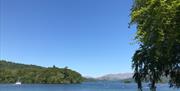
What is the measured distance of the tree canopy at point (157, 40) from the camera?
71.8 ft

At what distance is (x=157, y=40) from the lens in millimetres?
23234

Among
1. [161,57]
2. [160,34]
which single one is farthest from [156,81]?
[160,34]

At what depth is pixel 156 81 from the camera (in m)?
27.6

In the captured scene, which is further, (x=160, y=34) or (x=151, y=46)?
(x=151, y=46)

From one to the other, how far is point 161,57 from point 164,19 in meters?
3.61

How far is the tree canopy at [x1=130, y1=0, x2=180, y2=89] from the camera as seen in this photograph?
21.9 meters

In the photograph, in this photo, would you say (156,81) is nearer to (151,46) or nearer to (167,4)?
(151,46)

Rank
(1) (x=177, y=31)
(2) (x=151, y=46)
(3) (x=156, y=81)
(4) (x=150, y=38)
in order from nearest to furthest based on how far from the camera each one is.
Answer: (1) (x=177, y=31), (4) (x=150, y=38), (2) (x=151, y=46), (3) (x=156, y=81)

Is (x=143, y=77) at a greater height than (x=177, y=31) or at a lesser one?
lesser

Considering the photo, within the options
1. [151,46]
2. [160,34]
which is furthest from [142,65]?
[160,34]

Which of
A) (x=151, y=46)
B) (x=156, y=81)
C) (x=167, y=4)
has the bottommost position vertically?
(x=156, y=81)

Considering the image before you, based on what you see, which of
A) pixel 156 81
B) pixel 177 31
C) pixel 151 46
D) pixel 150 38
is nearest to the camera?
pixel 177 31

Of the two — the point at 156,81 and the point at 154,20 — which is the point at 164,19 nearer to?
the point at 154,20

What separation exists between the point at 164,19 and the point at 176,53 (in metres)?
3.15
